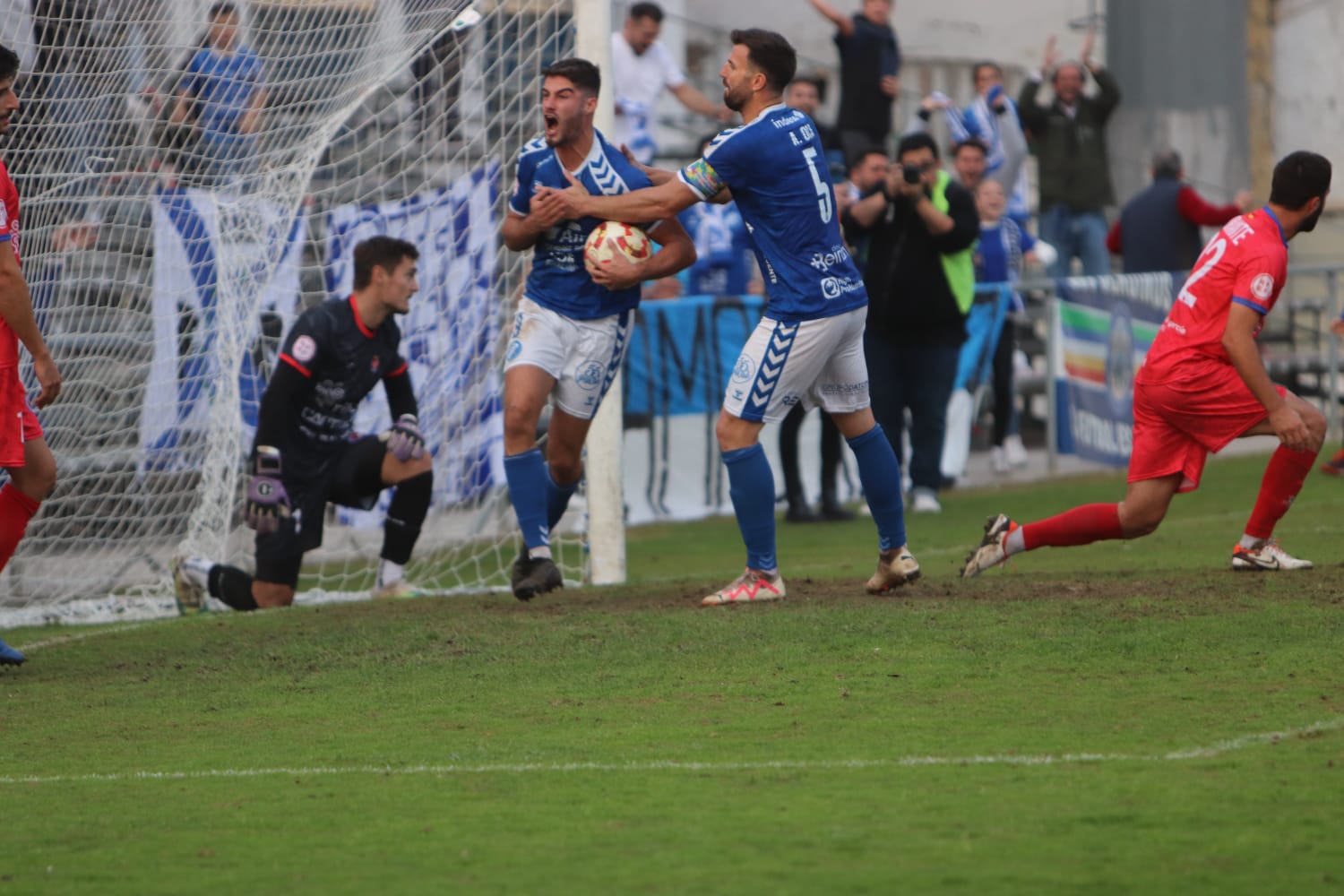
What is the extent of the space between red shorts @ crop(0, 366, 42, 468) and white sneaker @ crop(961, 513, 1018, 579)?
4039 millimetres

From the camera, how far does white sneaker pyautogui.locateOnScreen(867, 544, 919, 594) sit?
7656 millimetres

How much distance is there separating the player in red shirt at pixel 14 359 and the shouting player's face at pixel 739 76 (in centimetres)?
273

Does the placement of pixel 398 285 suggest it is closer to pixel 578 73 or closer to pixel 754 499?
pixel 578 73

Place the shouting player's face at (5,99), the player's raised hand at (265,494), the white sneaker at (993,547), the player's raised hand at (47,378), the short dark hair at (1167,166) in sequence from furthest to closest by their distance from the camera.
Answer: the short dark hair at (1167,166)
the player's raised hand at (265,494)
the white sneaker at (993,547)
the player's raised hand at (47,378)
the shouting player's face at (5,99)

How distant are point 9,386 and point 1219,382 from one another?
4.83m

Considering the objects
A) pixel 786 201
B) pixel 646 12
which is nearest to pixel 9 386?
pixel 786 201

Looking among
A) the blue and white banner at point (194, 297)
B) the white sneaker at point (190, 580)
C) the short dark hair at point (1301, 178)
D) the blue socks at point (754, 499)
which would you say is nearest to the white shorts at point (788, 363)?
the blue socks at point (754, 499)

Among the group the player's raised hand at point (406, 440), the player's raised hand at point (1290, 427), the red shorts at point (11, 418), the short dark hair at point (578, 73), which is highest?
the short dark hair at point (578, 73)

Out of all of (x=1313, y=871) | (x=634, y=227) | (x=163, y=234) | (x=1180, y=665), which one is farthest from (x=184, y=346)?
(x=1313, y=871)

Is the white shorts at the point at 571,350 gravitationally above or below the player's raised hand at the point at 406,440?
above

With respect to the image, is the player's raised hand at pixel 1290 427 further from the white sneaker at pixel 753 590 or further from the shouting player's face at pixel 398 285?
the shouting player's face at pixel 398 285

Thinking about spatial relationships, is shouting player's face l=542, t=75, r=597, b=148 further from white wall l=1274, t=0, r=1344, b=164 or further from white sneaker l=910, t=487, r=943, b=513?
white wall l=1274, t=0, r=1344, b=164

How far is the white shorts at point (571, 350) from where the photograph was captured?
26.3ft

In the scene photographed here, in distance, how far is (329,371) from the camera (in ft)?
29.8
